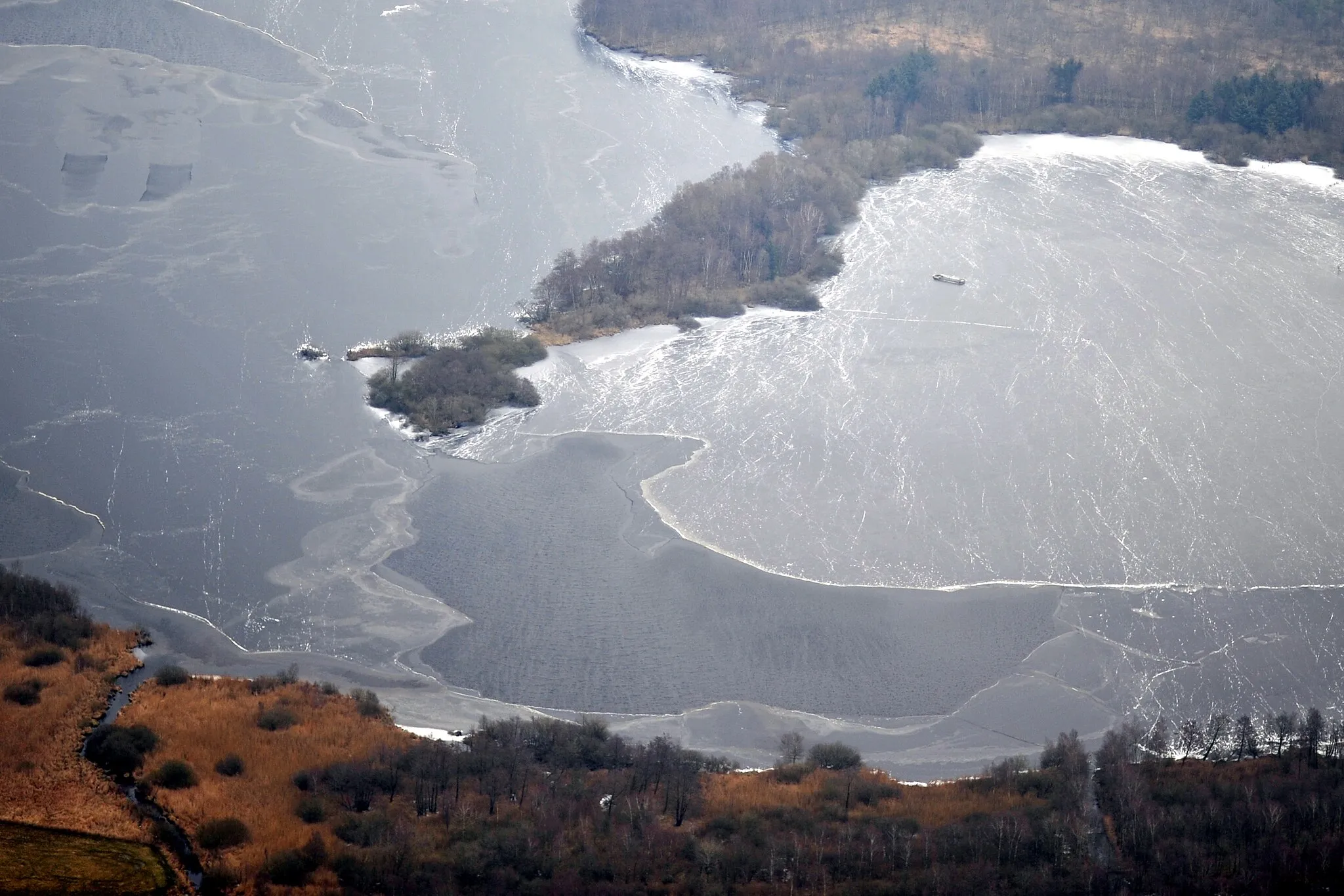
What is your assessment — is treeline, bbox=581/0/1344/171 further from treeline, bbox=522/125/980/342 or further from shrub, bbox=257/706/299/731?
shrub, bbox=257/706/299/731

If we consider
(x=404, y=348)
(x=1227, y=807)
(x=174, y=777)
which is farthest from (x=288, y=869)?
(x=404, y=348)

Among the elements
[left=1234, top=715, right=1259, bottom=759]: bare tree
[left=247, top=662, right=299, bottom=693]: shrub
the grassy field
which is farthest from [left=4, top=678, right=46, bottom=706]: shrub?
[left=1234, top=715, right=1259, bottom=759]: bare tree

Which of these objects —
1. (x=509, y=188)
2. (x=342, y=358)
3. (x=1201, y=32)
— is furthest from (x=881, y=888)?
(x=1201, y=32)

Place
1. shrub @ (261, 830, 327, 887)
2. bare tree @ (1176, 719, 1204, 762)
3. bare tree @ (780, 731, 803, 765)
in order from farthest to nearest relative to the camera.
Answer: bare tree @ (1176, 719, 1204, 762), bare tree @ (780, 731, 803, 765), shrub @ (261, 830, 327, 887)

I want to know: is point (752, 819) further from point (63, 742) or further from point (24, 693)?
point (24, 693)

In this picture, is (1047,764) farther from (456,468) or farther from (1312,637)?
(456,468)

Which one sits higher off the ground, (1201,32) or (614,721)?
(1201,32)
